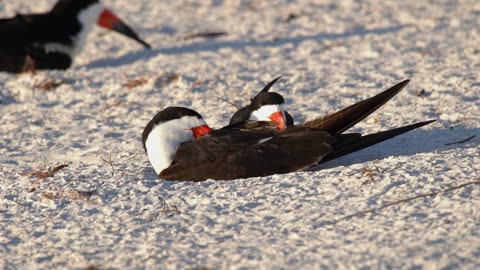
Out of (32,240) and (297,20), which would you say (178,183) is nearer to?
(32,240)

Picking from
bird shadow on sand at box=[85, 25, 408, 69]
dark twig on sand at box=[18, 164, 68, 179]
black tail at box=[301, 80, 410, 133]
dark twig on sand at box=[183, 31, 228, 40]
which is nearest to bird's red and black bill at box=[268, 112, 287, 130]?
black tail at box=[301, 80, 410, 133]

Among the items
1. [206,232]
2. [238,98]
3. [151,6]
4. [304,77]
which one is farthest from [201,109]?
[151,6]

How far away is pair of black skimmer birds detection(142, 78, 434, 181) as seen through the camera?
193 inches

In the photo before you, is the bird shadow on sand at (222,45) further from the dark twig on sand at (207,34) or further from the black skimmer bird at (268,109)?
the black skimmer bird at (268,109)

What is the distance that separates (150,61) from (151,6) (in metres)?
2.10

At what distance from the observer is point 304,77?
7.22 m

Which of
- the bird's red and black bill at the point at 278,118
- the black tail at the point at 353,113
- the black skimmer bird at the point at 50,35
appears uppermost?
the black tail at the point at 353,113

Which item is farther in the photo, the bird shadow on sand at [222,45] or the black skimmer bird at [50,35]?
the bird shadow on sand at [222,45]

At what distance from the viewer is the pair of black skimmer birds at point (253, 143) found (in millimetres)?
4914

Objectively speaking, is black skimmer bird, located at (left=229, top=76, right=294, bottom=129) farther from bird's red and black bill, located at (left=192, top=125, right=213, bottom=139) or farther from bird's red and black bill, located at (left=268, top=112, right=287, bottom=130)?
bird's red and black bill, located at (left=192, top=125, right=213, bottom=139)

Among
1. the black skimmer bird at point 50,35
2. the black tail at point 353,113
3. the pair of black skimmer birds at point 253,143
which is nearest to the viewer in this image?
the pair of black skimmer birds at point 253,143

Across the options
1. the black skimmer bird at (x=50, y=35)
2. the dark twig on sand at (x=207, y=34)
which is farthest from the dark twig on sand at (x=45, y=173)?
the dark twig on sand at (x=207, y=34)

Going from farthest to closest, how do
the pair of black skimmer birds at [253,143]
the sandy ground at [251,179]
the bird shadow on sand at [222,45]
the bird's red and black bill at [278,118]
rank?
the bird shadow on sand at [222,45], the bird's red and black bill at [278,118], the pair of black skimmer birds at [253,143], the sandy ground at [251,179]

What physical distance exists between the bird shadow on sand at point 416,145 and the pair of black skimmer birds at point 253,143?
0.22m
